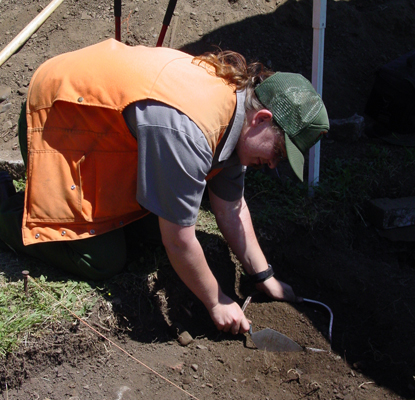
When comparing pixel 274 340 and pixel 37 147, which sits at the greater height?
pixel 37 147

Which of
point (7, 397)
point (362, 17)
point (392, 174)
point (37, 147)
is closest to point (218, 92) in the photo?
point (37, 147)

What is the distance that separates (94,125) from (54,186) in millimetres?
340

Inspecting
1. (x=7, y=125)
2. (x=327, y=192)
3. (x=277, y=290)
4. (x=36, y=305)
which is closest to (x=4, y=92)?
(x=7, y=125)

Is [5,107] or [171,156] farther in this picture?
[5,107]

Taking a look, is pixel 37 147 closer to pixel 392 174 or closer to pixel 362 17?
pixel 392 174

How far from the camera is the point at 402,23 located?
457 cm

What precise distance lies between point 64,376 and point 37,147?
3.43ft

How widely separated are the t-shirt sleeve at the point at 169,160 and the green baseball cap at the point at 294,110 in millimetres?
301

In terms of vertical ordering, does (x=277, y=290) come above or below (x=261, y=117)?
below

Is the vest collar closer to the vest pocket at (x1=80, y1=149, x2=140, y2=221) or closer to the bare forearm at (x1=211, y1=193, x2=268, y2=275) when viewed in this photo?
the vest pocket at (x1=80, y1=149, x2=140, y2=221)

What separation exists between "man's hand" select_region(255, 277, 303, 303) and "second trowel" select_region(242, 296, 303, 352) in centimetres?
27

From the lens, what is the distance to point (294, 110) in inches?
69.3

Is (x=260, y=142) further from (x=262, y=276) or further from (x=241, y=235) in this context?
(x=262, y=276)

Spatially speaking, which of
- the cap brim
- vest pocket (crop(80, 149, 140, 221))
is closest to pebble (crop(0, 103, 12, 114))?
vest pocket (crop(80, 149, 140, 221))
